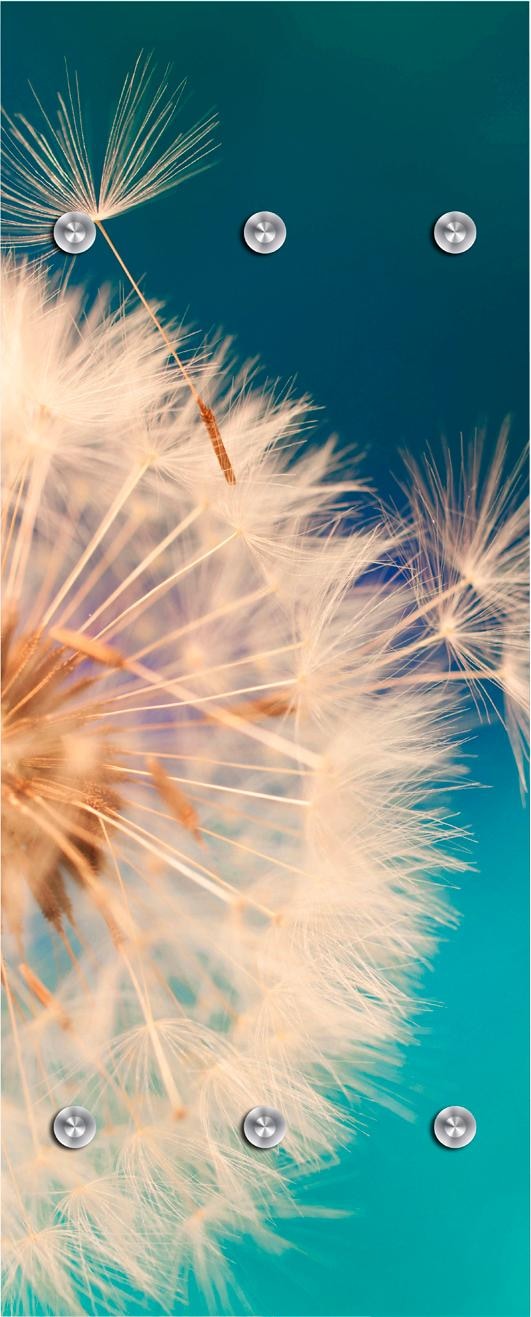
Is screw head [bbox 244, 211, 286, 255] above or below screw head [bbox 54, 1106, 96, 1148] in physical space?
above

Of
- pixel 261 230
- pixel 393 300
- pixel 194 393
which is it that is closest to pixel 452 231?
pixel 393 300

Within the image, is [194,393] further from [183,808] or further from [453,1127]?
[453,1127]

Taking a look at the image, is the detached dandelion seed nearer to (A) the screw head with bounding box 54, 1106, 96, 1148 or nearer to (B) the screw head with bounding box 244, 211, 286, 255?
(B) the screw head with bounding box 244, 211, 286, 255

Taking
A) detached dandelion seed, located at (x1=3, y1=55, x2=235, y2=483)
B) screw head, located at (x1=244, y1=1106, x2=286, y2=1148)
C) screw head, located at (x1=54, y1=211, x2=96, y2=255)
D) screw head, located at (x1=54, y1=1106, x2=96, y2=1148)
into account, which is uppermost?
detached dandelion seed, located at (x1=3, y1=55, x2=235, y2=483)

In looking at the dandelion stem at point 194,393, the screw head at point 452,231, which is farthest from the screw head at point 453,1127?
the screw head at point 452,231

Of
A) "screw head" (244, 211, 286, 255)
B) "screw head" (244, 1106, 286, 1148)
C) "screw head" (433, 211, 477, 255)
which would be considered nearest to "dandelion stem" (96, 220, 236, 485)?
"screw head" (244, 211, 286, 255)

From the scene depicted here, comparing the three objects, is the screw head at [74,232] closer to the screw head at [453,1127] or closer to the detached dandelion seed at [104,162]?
the detached dandelion seed at [104,162]
